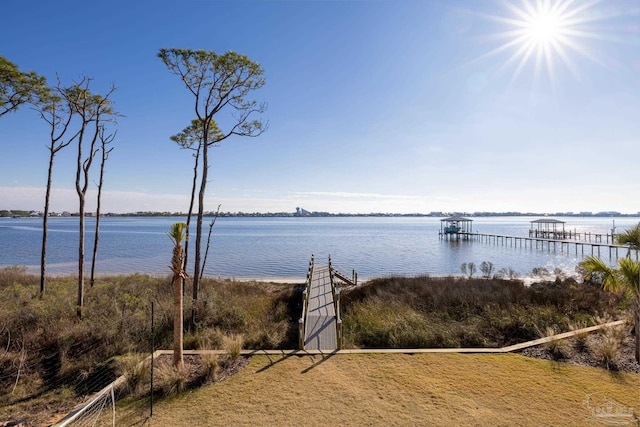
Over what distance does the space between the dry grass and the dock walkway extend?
5.56ft

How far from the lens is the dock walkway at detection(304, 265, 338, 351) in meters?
9.77

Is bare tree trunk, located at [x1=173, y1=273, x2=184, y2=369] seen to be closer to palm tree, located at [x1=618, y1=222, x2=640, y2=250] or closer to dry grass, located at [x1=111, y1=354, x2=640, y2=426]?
dry grass, located at [x1=111, y1=354, x2=640, y2=426]

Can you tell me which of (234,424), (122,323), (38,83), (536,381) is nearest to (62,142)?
(38,83)

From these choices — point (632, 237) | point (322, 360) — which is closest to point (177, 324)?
point (322, 360)

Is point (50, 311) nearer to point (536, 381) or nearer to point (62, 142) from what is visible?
point (62, 142)

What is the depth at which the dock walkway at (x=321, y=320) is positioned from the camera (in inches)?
385

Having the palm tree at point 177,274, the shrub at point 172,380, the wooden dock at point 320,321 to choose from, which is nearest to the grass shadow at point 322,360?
the wooden dock at point 320,321

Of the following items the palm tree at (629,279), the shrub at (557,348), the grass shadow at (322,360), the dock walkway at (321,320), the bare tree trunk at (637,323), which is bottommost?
the dock walkway at (321,320)

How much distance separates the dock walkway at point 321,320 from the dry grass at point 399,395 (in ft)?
5.56

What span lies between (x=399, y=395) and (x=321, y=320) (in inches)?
229

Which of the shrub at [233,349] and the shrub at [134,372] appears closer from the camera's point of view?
the shrub at [134,372]

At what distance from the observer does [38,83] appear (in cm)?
1208

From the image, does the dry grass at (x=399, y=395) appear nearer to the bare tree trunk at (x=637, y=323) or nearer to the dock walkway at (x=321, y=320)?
the bare tree trunk at (x=637, y=323)

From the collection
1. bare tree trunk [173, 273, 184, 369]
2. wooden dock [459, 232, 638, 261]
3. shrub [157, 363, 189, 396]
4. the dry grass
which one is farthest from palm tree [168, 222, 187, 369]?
wooden dock [459, 232, 638, 261]
